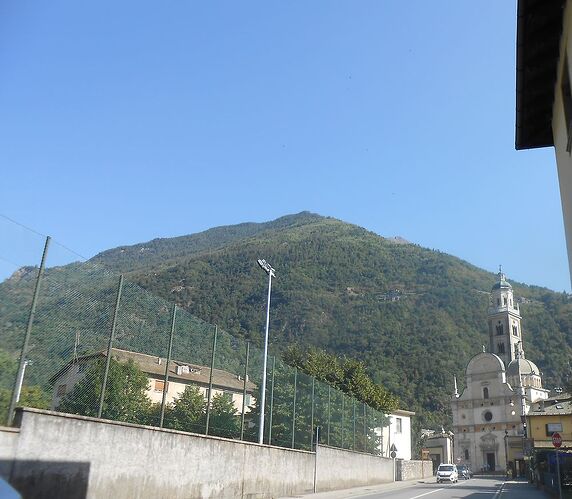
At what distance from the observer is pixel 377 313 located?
16500cm

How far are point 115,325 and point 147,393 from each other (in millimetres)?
1925

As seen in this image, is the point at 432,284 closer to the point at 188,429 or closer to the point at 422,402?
the point at 422,402

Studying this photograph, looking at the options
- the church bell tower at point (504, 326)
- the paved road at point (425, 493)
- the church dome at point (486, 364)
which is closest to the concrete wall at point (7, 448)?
the paved road at point (425, 493)

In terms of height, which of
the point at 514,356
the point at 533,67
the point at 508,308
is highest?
the point at 508,308

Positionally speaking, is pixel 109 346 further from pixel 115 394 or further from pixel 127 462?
pixel 127 462

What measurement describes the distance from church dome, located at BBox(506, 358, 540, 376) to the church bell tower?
550cm

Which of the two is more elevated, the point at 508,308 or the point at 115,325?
the point at 508,308

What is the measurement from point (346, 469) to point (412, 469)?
62.7 ft

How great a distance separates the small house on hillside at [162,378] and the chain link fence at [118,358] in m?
0.03

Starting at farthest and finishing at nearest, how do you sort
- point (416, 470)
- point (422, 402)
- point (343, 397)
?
point (422, 402) → point (416, 470) → point (343, 397)

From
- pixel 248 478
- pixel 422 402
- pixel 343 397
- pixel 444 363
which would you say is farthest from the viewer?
pixel 444 363

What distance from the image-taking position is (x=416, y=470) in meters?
44.8

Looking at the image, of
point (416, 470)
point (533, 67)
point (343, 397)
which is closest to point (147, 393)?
point (533, 67)

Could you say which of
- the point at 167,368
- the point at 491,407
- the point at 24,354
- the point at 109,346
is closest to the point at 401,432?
the point at 491,407
